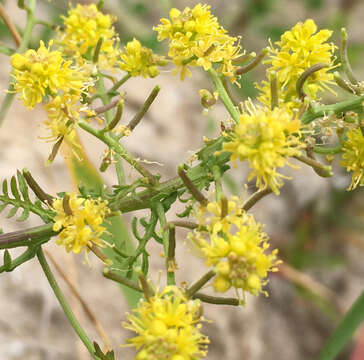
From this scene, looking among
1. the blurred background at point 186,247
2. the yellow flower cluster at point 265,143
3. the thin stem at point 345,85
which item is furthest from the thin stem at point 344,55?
the blurred background at point 186,247

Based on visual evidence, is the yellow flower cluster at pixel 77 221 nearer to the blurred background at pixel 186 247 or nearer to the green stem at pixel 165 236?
the green stem at pixel 165 236

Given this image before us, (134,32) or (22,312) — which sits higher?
(134,32)

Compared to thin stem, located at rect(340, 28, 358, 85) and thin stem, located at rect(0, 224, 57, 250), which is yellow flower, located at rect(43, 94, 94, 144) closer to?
thin stem, located at rect(0, 224, 57, 250)

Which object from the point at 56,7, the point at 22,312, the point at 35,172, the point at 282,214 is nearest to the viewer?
the point at 22,312

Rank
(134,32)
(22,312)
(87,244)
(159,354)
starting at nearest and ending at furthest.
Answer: (159,354)
(87,244)
(22,312)
(134,32)

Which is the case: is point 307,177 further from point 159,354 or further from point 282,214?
point 159,354

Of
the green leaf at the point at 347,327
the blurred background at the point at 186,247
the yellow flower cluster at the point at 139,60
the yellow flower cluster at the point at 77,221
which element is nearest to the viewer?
the yellow flower cluster at the point at 77,221

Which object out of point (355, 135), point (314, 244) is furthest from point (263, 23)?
point (355, 135)
